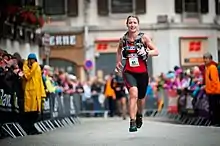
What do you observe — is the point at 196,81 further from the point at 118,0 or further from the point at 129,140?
the point at 118,0

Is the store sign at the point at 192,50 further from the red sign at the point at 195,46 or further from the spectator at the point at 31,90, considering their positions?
the spectator at the point at 31,90

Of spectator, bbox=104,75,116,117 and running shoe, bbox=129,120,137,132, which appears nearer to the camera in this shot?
running shoe, bbox=129,120,137,132

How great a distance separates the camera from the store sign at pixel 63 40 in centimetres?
3856

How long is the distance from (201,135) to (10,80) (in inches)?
149

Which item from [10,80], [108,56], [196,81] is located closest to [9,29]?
[196,81]

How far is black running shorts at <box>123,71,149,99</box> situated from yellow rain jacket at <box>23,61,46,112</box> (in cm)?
278

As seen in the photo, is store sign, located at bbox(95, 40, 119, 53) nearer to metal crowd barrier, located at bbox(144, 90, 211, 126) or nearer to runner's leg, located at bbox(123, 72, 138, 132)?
metal crowd barrier, located at bbox(144, 90, 211, 126)

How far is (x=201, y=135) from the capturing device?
35.9ft

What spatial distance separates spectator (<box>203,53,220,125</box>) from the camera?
610 inches

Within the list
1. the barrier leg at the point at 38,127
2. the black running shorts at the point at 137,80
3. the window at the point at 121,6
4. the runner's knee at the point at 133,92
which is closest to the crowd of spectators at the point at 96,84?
the barrier leg at the point at 38,127

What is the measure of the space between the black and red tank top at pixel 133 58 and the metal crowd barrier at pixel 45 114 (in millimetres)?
2617

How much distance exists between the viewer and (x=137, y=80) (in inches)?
421

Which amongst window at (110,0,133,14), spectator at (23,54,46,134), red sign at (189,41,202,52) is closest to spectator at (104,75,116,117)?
red sign at (189,41,202,52)

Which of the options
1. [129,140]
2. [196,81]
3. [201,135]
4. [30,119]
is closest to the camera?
[129,140]
